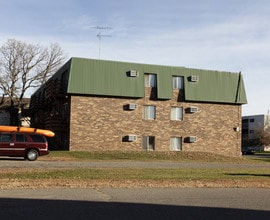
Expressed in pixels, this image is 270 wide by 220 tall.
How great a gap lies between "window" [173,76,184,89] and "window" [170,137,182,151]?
188 inches

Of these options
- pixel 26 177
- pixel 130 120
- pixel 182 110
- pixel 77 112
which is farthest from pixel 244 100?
pixel 26 177

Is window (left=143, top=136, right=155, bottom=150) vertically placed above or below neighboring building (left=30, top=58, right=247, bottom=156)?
below

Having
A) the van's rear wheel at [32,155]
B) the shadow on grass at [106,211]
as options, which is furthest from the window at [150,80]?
the shadow on grass at [106,211]

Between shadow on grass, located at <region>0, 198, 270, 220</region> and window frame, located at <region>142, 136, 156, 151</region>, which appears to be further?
window frame, located at <region>142, 136, 156, 151</region>

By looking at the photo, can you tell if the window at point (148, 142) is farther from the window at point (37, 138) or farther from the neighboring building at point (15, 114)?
the neighboring building at point (15, 114)

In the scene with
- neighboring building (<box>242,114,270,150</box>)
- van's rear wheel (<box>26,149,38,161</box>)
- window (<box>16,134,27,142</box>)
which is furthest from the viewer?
neighboring building (<box>242,114,270,150</box>)

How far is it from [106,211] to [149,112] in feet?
107

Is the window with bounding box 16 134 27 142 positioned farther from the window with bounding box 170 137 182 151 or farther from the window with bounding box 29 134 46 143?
the window with bounding box 170 137 182 151

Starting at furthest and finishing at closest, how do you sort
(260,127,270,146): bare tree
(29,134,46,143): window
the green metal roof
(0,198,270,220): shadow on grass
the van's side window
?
(260,127,270,146): bare tree < the green metal roof < (29,134,46,143): window < the van's side window < (0,198,270,220): shadow on grass

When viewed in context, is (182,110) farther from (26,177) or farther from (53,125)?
(26,177)

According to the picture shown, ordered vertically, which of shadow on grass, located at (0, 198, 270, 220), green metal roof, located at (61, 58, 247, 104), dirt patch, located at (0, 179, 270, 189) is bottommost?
shadow on grass, located at (0, 198, 270, 220)

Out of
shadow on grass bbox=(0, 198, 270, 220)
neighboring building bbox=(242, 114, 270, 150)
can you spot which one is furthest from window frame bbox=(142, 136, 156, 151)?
neighboring building bbox=(242, 114, 270, 150)

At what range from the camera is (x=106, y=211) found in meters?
9.70

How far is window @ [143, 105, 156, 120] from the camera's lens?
4194 cm
